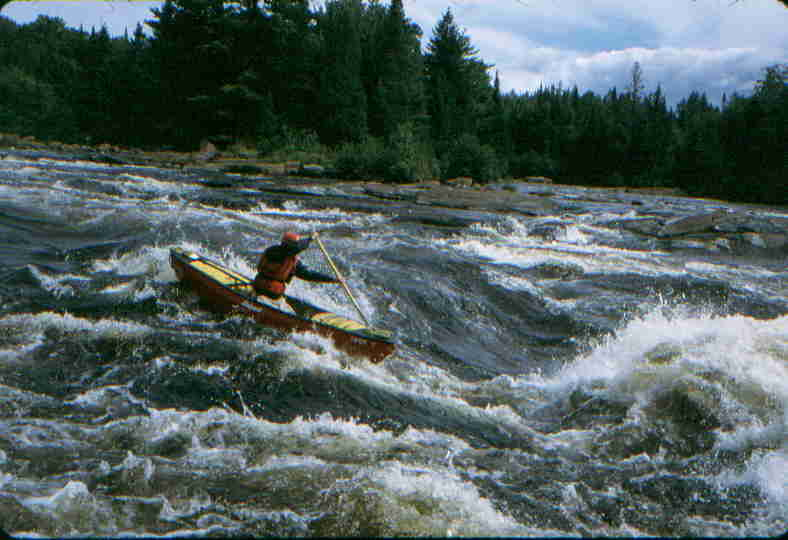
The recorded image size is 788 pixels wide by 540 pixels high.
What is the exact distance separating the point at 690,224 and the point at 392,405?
40.5 ft

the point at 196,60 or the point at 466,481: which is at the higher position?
the point at 196,60

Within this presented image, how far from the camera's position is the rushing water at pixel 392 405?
12.3ft

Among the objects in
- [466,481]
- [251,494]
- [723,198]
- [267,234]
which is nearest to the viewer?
[251,494]

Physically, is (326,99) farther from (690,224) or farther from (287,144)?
(690,224)

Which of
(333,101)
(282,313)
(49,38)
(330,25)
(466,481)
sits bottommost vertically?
→ (466,481)

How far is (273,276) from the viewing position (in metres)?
6.92

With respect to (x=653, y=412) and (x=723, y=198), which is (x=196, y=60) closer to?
(x=723, y=198)

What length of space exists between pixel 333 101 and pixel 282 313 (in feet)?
101

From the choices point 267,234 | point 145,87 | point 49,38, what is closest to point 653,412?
point 267,234

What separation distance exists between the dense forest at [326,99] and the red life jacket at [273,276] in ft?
58.5

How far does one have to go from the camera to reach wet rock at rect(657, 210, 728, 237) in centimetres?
1497

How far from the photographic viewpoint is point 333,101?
117 feet

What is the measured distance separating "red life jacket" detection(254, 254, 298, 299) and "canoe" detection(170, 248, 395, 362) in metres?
0.11

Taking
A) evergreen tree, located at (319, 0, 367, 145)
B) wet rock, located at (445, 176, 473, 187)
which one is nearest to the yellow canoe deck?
wet rock, located at (445, 176, 473, 187)
